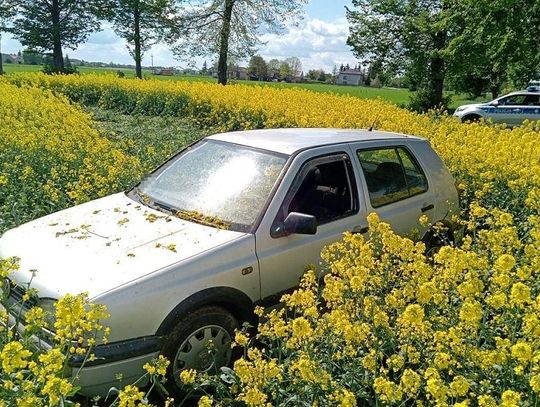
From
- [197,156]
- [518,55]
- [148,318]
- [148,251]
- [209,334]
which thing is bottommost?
[209,334]

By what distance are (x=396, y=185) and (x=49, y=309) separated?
10.5ft

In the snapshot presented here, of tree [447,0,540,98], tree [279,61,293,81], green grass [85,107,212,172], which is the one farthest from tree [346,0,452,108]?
tree [279,61,293,81]

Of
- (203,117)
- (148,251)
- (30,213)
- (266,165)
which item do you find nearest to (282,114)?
(203,117)

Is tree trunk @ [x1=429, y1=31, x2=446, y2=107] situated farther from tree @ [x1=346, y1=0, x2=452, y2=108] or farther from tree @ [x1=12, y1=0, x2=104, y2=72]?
tree @ [x1=12, y1=0, x2=104, y2=72]

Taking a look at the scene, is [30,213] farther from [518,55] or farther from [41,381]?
[518,55]

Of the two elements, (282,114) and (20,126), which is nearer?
(20,126)

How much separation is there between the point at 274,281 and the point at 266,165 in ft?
3.14

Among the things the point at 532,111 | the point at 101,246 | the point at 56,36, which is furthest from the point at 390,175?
the point at 56,36

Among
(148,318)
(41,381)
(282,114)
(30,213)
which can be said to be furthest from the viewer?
(282,114)

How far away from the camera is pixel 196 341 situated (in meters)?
3.26

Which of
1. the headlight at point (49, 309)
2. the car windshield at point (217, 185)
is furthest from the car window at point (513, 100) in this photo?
the headlight at point (49, 309)

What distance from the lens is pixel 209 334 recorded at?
3.31 metres

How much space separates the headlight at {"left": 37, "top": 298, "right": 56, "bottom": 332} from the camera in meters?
2.89

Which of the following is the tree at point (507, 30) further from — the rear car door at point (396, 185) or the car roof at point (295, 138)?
the car roof at point (295, 138)
